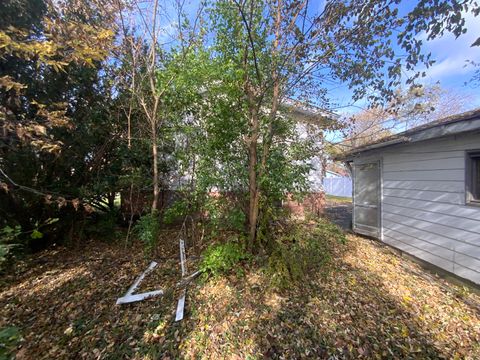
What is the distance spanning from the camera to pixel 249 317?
2676mm

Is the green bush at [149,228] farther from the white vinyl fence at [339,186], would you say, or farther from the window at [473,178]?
the white vinyl fence at [339,186]

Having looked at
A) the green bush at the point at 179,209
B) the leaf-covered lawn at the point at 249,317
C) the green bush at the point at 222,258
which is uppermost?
A: the green bush at the point at 179,209

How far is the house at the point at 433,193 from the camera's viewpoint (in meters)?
3.28

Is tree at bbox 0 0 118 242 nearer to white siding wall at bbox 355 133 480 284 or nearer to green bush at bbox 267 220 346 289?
green bush at bbox 267 220 346 289

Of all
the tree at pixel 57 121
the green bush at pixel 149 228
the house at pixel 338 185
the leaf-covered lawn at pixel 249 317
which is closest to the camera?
the leaf-covered lawn at pixel 249 317

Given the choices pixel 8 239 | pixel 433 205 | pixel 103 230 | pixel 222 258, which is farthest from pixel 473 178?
pixel 103 230

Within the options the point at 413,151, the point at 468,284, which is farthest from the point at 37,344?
the point at 413,151

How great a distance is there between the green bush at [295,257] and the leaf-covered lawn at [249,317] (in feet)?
0.50

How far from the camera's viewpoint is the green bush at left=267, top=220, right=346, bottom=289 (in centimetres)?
323

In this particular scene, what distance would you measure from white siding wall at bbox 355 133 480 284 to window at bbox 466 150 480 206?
0.07 m

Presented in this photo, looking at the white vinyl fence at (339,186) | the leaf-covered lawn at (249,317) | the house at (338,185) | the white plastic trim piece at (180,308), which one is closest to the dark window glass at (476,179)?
the leaf-covered lawn at (249,317)

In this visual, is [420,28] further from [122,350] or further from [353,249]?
[122,350]

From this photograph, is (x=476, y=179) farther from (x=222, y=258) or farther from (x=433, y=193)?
(x=222, y=258)

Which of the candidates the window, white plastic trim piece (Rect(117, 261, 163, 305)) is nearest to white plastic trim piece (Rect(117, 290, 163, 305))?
white plastic trim piece (Rect(117, 261, 163, 305))
